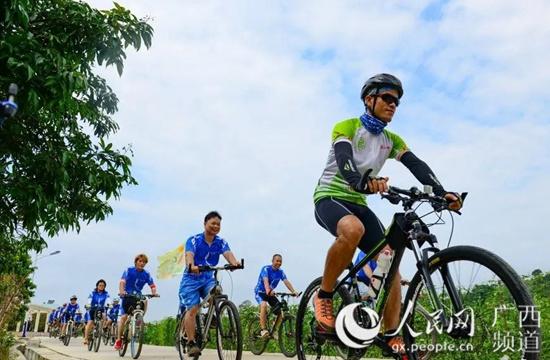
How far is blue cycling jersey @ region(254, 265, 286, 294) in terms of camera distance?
A: 1184 centimetres

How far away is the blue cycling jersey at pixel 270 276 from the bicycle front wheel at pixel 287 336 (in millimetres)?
864

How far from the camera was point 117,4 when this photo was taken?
27.8 feet

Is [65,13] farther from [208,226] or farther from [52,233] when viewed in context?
[208,226]

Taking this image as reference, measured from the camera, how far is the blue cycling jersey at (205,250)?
7.18 m

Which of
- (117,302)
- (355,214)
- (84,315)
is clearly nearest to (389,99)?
(355,214)

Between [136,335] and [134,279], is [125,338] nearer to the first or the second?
[136,335]

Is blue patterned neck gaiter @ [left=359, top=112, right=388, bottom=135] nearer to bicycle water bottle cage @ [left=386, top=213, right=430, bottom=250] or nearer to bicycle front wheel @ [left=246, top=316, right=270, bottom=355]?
bicycle water bottle cage @ [left=386, top=213, right=430, bottom=250]

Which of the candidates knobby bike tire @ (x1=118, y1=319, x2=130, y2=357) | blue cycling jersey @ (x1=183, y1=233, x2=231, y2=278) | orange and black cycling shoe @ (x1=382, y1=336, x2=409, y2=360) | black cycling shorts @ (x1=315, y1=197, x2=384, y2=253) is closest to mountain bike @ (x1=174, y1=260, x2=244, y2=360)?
blue cycling jersey @ (x1=183, y1=233, x2=231, y2=278)

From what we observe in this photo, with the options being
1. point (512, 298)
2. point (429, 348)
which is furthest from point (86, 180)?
point (512, 298)

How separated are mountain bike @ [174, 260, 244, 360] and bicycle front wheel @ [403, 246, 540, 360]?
3.47 m

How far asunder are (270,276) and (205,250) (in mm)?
4846

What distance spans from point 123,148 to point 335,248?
20.8ft

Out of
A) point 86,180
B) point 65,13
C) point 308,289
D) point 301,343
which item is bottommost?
point 301,343

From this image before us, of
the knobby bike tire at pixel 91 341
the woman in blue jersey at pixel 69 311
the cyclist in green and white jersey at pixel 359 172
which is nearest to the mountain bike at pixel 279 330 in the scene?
the knobby bike tire at pixel 91 341
